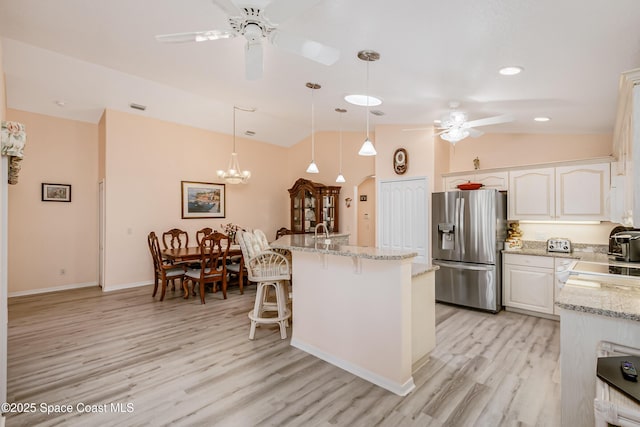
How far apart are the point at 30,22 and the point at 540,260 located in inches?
250

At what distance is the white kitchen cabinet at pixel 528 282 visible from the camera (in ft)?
13.1

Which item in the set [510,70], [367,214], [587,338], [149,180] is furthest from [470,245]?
[149,180]

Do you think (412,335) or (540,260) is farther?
(540,260)

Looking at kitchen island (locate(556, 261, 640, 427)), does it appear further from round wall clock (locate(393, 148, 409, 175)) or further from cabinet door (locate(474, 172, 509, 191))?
round wall clock (locate(393, 148, 409, 175))

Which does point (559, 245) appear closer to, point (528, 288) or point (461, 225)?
point (528, 288)

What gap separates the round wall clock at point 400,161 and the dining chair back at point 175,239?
4201 mm

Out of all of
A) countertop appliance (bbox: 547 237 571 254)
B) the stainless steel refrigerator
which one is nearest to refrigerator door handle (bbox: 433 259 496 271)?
the stainless steel refrigerator

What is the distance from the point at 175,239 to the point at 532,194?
6155 millimetres

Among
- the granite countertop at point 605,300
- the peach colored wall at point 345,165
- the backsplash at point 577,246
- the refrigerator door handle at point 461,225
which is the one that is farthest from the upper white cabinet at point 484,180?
the granite countertop at point 605,300

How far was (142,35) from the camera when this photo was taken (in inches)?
124

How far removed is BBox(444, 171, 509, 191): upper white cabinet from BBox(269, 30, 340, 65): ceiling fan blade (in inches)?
136

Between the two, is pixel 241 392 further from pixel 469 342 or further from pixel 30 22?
pixel 30 22

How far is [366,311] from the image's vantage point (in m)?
2.58

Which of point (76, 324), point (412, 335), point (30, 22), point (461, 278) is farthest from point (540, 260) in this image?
point (30, 22)
